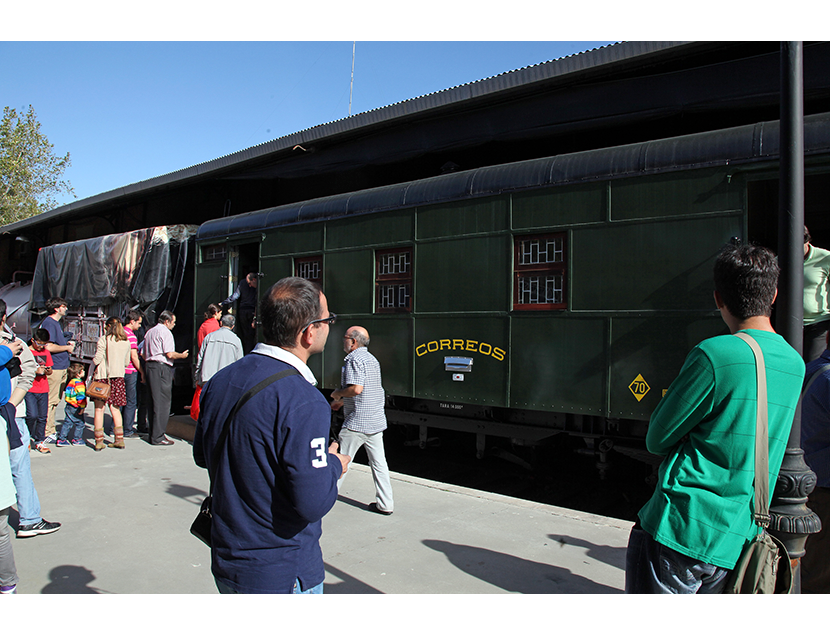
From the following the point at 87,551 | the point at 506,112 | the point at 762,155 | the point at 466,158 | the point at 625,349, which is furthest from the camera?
the point at 466,158

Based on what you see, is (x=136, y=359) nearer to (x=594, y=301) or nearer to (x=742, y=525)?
(x=594, y=301)

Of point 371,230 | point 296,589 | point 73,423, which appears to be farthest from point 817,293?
point 73,423

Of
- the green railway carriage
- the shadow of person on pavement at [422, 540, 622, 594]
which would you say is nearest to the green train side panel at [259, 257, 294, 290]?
the green railway carriage

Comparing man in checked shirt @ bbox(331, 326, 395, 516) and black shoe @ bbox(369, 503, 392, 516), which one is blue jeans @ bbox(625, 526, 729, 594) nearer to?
man in checked shirt @ bbox(331, 326, 395, 516)

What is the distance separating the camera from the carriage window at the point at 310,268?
8.59 metres

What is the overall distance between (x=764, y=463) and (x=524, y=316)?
4353mm

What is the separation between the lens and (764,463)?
198 centimetres

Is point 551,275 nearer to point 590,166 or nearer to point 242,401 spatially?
point 590,166

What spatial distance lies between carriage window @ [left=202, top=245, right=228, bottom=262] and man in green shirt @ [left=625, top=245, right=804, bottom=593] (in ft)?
30.7

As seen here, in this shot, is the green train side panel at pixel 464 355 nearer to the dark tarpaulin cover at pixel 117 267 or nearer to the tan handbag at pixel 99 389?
the tan handbag at pixel 99 389

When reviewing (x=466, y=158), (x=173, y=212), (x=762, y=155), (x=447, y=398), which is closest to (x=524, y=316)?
(x=447, y=398)

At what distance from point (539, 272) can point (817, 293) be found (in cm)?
245

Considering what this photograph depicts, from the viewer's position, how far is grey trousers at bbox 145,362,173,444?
8531 millimetres

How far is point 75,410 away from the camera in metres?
8.59
